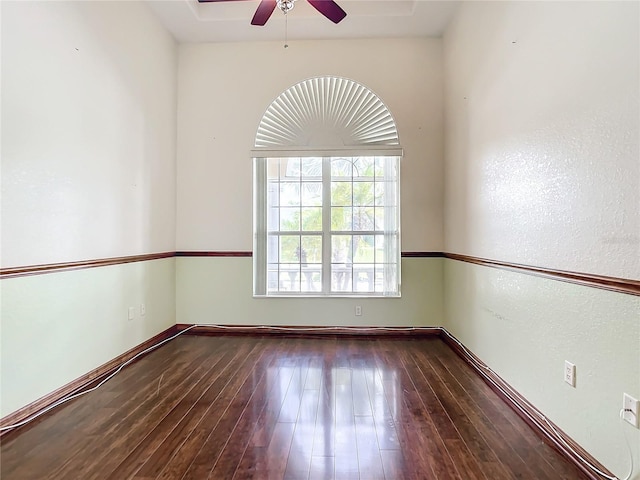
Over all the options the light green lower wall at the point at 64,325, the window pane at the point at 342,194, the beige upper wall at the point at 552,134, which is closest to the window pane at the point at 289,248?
the window pane at the point at 342,194

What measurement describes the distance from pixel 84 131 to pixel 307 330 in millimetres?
2574

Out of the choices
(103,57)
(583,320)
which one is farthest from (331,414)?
(103,57)

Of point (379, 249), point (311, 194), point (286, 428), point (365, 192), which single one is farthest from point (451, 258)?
point (286, 428)

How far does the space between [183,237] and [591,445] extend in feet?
11.7

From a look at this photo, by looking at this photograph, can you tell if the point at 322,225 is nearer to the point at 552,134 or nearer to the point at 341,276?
the point at 341,276

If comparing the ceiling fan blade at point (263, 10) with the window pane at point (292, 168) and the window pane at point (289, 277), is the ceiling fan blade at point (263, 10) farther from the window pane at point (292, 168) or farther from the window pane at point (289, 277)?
the window pane at point (289, 277)

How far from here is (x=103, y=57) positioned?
2545 mm

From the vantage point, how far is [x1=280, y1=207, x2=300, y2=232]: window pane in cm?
371

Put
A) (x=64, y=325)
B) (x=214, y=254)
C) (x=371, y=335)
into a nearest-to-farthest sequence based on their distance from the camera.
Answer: (x=64, y=325)
(x=371, y=335)
(x=214, y=254)

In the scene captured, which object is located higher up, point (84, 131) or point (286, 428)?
point (84, 131)

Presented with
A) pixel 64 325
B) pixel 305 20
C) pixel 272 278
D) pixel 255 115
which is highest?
pixel 305 20

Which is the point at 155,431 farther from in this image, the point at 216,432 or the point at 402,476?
the point at 402,476

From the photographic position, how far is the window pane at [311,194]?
146 inches

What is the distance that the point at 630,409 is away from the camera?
1330mm
